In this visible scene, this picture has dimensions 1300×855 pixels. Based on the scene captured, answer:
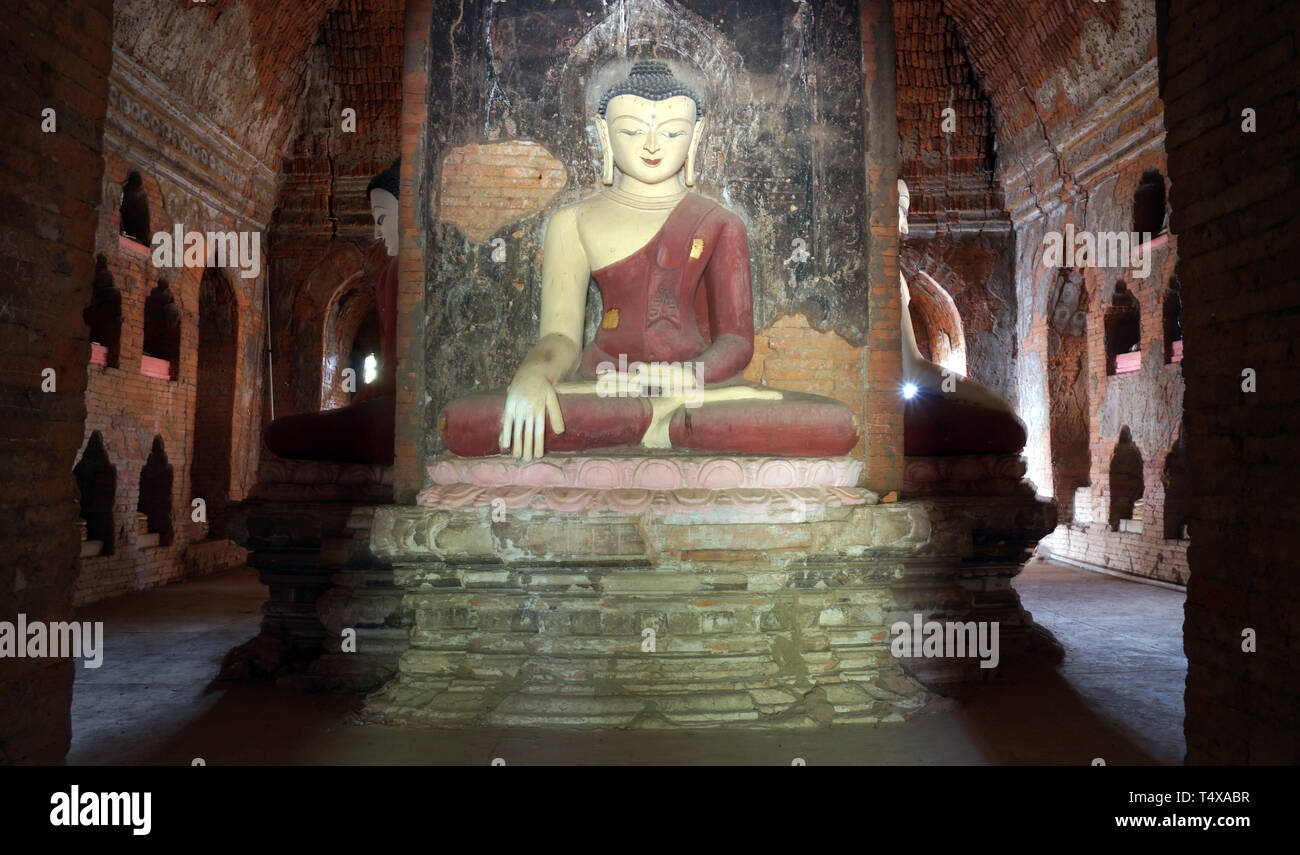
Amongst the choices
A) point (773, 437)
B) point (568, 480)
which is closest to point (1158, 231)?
point (773, 437)

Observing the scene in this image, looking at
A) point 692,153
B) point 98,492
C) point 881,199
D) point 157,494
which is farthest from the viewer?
point 157,494

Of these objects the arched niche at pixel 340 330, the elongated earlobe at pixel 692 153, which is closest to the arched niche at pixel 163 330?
the arched niche at pixel 340 330

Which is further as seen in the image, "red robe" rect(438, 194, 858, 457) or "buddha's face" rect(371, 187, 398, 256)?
"buddha's face" rect(371, 187, 398, 256)

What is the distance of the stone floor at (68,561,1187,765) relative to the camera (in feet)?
10.2

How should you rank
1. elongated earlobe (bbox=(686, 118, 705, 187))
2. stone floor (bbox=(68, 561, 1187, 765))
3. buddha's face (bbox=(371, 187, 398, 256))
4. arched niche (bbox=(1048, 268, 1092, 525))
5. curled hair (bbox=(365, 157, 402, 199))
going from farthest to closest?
1. arched niche (bbox=(1048, 268, 1092, 525))
2. curled hair (bbox=(365, 157, 402, 199))
3. buddha's face (bbox=(371, 187, 398, 256))
4. elongated earlobe (bbox=(686, 118, 705, 187))
5. stone floor (bbox=(68, 561, 1187, 765))

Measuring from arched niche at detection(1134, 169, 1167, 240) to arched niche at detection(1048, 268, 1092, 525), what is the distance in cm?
183

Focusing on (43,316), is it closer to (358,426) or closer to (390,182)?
(358,426)

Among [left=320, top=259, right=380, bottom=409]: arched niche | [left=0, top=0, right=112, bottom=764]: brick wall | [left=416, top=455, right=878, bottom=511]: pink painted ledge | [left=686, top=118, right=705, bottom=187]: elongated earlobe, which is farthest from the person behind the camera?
[left=320, top=259, right=380, bottom=409]: arched niche

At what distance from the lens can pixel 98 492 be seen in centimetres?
773

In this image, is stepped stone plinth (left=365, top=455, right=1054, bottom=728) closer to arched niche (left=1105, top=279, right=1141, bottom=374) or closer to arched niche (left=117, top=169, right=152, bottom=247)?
arched niche (left=117, top=169, right=152, bottom=247)

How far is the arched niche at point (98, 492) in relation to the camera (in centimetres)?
765

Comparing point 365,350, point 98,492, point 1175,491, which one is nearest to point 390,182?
point 98,492

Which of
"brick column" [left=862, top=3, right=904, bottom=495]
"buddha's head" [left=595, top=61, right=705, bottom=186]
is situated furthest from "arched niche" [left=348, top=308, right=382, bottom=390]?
"brick column" [left=862, top=3, right=904, bottom=495]

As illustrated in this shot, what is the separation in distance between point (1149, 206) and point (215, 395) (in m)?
10.1
